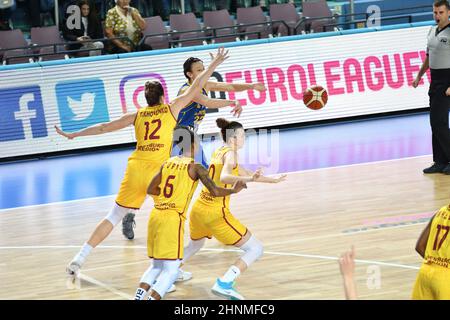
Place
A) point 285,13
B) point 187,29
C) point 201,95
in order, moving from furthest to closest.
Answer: point 285,13
point 187,29
point 201,95

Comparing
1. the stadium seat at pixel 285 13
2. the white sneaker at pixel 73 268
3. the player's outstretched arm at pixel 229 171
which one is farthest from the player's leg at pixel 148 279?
the stadium seat at pixel 285 13

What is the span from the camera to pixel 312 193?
12.5m

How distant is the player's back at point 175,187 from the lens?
7.37 m

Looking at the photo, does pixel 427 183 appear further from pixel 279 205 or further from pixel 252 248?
pixel 252 248

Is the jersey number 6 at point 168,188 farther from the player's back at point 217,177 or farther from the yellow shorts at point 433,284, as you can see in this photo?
the yellow shorts at point 433,284

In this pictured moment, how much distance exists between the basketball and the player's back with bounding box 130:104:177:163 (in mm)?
4413

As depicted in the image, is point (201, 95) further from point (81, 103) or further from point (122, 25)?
point (122, 25)

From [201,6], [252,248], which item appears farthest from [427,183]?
[201,6]

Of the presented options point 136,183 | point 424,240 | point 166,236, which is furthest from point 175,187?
point 424,240

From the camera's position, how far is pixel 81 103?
16688mm

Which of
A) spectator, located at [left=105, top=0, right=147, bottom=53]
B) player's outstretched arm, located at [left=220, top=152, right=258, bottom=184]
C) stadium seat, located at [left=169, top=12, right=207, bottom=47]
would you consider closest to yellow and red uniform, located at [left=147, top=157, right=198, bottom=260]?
player's outstretched arm, located at [left=220, top=152, right=258, bottom=184]

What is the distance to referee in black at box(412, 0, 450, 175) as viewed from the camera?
12836 millimetres

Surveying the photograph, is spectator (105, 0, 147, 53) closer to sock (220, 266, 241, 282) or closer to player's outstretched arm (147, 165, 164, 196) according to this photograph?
sock (220, 266, 241, 282)

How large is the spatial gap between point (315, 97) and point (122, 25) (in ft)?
17.9
